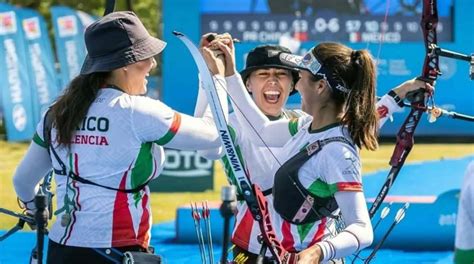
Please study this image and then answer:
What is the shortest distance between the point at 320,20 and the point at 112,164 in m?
7.46

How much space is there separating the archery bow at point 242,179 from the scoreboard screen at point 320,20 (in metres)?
6.99

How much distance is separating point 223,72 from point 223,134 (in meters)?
0.29

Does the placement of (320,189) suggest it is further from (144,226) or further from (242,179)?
(144,226)

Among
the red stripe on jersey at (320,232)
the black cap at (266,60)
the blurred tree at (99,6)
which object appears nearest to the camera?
the red stripe on jersey at (320,232)

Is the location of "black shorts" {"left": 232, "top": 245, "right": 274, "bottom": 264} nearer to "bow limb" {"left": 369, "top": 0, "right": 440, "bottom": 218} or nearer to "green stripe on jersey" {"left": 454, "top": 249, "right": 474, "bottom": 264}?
"bow limb" {"left": 369, "top": 0, "right": 440, "bottom": 218}

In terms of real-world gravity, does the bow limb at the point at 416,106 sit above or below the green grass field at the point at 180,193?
above

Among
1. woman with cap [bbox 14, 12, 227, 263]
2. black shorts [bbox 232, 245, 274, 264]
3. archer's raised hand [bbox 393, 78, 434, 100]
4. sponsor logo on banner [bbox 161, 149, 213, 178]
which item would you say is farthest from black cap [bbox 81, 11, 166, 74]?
sponsor logo on banner [bbox 161, 149, 213, 178]

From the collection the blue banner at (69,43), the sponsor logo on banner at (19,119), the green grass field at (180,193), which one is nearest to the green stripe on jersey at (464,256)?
the green grass field at (180,193)

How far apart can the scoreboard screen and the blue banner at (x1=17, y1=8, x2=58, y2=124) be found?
8.15 feet

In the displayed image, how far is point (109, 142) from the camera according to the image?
2773 millimetres

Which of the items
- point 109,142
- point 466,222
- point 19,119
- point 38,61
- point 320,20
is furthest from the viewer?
point 38,61

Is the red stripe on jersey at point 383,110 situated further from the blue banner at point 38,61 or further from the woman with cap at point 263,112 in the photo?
the blue banner at point 38,61

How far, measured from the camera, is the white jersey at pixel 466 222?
2123mm

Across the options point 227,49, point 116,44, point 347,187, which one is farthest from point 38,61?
point 347,187
